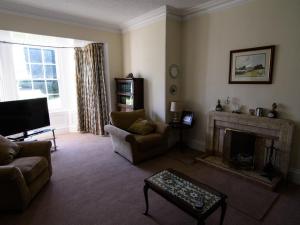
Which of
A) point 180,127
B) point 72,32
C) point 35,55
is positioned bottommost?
point 180,127

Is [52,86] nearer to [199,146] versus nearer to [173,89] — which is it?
[173,89]

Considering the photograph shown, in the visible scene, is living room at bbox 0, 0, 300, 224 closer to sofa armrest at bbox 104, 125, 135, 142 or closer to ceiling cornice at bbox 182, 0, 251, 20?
ceiling cornice at bbox 182, 0, 251, 20

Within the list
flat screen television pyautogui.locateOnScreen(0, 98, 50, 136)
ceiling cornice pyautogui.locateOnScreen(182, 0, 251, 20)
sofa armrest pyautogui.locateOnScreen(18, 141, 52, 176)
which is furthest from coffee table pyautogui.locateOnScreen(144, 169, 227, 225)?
ceiling cornice pyautogui.locateOnScreen(182, 0, 251, 20)

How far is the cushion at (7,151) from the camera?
235 cm

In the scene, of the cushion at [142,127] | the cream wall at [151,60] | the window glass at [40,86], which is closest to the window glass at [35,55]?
the window glass at [40,86]

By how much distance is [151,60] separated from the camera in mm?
4090

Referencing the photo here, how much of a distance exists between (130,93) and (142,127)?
44.7 inches

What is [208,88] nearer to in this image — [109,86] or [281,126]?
[281,126]

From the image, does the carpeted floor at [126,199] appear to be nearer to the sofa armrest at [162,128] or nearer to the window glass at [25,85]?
the sofa armrest at [162,128]

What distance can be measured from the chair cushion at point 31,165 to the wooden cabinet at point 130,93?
89.7 inches

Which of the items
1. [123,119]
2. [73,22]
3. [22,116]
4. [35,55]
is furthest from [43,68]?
[123,119]

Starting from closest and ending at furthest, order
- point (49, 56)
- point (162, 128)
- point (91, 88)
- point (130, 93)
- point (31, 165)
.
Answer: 1. point (31, 165)
2. point (162, 128)
3. point (130, 93)
4. point (91, 88)
5. point (49, 56)

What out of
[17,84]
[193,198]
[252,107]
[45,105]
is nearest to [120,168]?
[193,198]

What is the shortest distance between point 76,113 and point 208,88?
379 cm
